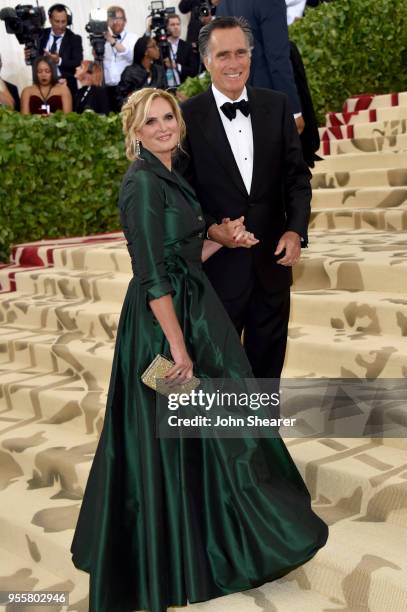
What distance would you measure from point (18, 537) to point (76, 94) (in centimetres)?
631

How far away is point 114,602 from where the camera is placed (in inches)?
107

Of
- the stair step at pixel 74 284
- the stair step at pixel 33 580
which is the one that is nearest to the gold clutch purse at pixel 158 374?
the stair step at pixel 33 580

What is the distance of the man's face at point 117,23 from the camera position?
9.74 metres

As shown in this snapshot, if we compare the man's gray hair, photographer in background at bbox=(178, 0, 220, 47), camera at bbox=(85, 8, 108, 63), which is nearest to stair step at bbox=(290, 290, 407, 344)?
the man's gray hair

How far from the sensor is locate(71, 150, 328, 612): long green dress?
2.65m

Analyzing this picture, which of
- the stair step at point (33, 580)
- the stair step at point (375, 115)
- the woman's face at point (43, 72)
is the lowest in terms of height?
the stair step at point (33, 580)

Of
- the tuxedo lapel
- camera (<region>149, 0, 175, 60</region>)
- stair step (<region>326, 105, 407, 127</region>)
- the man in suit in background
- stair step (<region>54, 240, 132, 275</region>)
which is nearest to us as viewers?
Answer: the tuxedo lapel

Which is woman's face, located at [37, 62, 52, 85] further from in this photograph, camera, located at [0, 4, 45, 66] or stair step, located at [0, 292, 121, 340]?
stair step, located at [0, 292, 121, 340]

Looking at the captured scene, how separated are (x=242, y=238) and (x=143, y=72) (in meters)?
6.48

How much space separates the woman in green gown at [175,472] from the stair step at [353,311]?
62.6 inches

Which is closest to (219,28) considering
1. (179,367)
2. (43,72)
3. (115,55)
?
(179,367)

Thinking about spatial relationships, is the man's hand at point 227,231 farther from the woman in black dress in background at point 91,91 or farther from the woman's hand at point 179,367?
the woman in black dress in background at point 91,91

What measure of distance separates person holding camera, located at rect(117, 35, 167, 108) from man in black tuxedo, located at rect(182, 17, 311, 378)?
18.9 ft

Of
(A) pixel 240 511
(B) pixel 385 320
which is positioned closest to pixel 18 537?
(A) pixel 240 511
